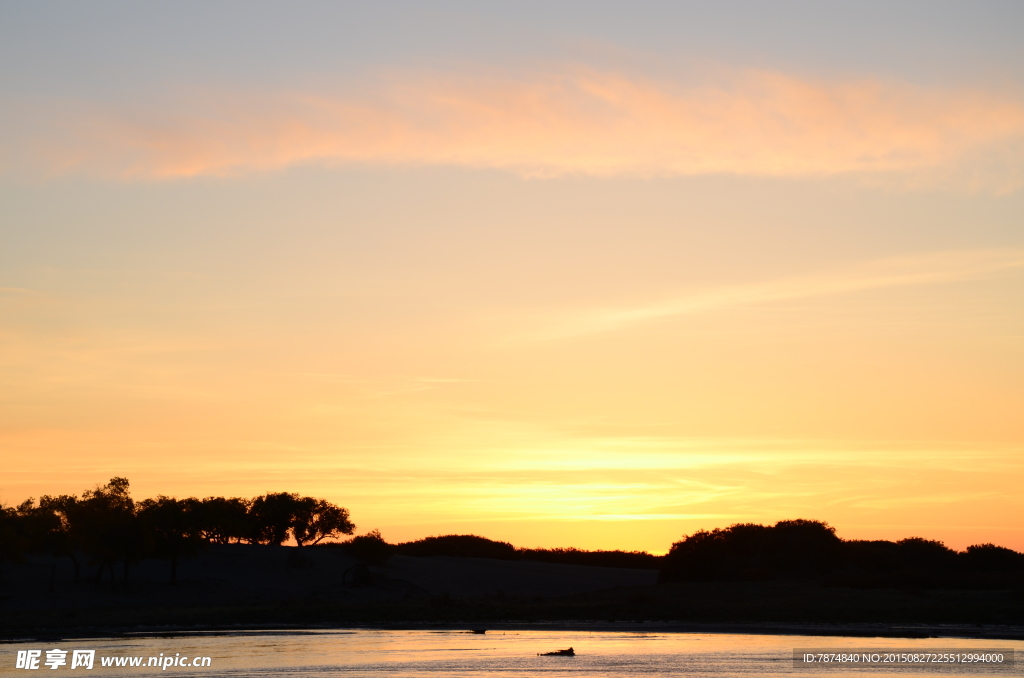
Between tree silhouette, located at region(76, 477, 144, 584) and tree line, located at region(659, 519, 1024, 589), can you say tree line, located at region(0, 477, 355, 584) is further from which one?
tree line, located at region(659, 519, 1024, 589)

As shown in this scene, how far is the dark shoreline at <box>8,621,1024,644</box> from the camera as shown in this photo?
3566 centimetres

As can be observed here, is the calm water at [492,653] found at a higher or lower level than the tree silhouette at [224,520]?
lower

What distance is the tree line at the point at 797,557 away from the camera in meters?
63.6

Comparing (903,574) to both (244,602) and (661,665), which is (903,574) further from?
(244,602)

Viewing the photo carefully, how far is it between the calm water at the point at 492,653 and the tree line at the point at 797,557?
27068 mm

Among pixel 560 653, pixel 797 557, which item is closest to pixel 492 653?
pixel 560 653

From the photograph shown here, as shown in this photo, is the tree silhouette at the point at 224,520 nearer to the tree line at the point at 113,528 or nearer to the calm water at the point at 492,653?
the tree line at the point at 113,528

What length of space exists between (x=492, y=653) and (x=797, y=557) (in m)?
39.6

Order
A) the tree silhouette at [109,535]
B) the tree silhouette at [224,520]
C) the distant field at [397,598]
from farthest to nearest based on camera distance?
1. the tree silhouette at [224,520]
2. the tree silhouette at [109,535]
3. the distant field at [397,598]

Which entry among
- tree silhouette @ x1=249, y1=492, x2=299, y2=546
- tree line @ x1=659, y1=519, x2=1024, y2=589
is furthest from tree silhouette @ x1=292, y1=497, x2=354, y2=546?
tree line @ x1=659, y1=519, x2=1024, y2=589

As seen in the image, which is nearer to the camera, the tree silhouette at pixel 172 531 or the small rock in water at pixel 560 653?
the small rock in water at pixel 560 653

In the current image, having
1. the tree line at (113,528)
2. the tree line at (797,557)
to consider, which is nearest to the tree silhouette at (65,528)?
the tree line at (113,528)

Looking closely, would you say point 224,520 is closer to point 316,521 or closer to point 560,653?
point 316,521

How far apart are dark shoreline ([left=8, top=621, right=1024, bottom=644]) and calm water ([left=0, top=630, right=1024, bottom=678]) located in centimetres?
151
